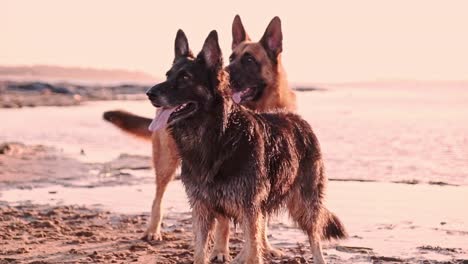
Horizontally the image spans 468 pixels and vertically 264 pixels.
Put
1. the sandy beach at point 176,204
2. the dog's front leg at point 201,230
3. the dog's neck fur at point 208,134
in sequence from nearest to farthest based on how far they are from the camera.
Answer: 1. the dog's neck fur at point 208,134
2. the dog's front leg at point 201,230
3. the sandy beach at point 176,204

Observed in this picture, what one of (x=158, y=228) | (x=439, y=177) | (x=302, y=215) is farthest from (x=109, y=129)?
(x=302, y=215)

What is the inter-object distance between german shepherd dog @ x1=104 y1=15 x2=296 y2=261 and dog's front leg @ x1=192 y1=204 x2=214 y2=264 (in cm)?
205

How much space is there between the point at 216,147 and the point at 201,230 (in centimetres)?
76

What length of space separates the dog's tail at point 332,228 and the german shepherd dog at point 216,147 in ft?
3.09

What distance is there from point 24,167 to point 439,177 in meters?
7.82

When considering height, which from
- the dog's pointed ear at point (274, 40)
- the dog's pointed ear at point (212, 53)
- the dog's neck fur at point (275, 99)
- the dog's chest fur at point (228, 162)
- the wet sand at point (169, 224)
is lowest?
the wet sand at point (169, 224)

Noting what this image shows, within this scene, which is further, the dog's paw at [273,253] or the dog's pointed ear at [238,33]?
the dog's pointed ear at [238,33]

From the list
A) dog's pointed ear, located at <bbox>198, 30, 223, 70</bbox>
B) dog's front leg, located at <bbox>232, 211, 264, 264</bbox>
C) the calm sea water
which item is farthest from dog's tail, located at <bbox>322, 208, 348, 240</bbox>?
the calm sea water

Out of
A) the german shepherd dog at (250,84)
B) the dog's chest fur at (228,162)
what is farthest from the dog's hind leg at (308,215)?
the german shepherd dog at (250,84)

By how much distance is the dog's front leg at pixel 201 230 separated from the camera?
265 inches

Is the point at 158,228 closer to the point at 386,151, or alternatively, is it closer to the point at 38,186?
the point at 38,186

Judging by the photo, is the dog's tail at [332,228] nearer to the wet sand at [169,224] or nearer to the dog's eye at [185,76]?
the wet sand at [169,224]

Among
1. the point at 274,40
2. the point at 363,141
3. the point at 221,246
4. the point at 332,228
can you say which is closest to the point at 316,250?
the point at 332,228

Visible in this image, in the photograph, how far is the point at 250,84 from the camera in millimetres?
8734
